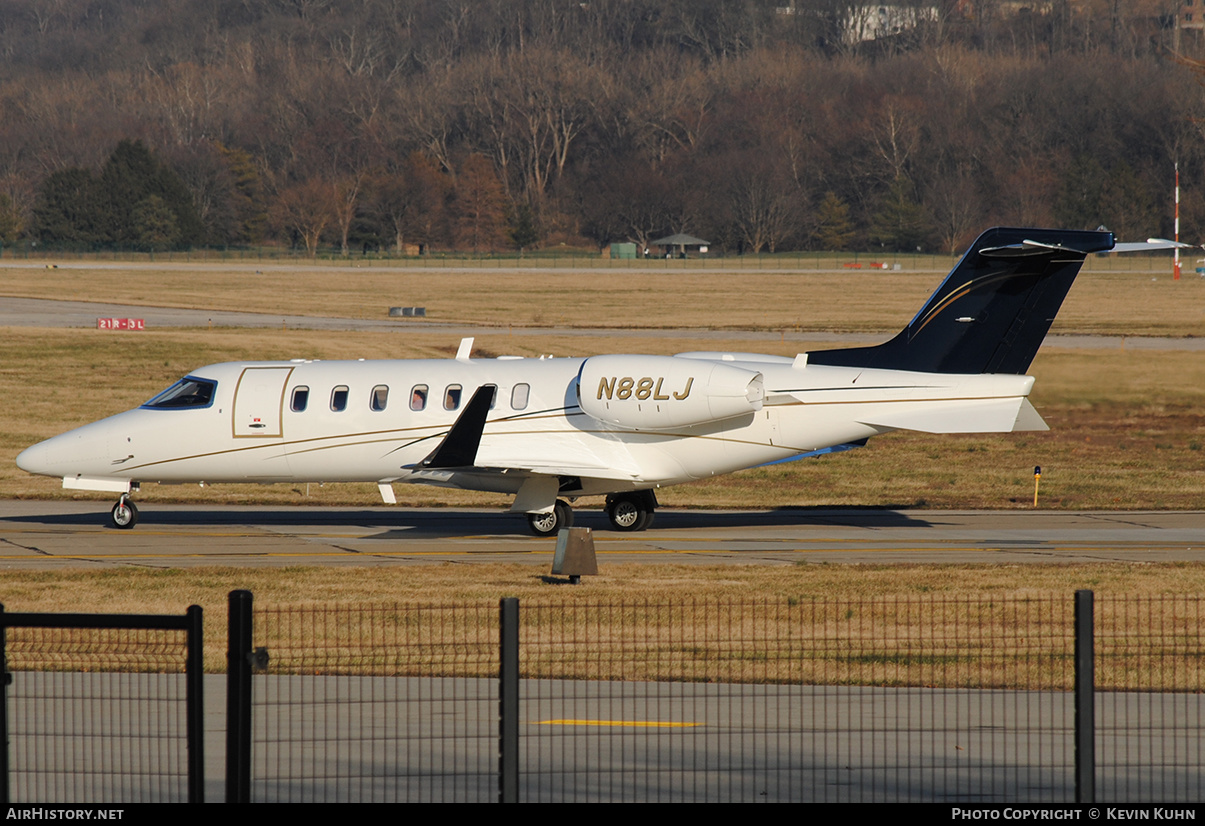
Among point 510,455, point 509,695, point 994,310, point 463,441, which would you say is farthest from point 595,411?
point 509,695

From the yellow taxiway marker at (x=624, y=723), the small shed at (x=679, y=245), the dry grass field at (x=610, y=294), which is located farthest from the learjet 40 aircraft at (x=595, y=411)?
the small shed at (x=679, y=245)

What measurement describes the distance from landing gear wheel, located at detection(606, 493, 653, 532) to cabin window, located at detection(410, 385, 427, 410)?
400cm

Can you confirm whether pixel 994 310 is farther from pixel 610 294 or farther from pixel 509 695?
pixel 610 294

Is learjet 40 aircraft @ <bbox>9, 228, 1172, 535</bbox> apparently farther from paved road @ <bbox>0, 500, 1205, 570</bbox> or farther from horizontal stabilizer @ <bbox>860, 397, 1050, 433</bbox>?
paved road @ <bbox>0, 500, 1205, 570</bbox>

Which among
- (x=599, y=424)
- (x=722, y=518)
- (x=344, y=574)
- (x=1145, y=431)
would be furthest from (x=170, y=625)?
(x=1145, y=431)

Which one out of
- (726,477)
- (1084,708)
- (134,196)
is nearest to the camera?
(1084,708)

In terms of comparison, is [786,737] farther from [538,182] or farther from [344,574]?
A: [538,182]

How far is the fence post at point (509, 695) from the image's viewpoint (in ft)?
28.9

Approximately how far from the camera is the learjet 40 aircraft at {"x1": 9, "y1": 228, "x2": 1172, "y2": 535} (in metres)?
24.4

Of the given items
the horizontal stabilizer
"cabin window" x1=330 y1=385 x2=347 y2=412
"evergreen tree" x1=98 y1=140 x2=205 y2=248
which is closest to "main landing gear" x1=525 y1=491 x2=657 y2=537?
"cabin window" x1=330 y1=385 x2=347 y2=412

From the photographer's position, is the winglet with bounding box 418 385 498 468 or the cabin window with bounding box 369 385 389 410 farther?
the cabin window with bounding box 369 385 389 410

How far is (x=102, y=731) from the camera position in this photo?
11688 millimetres

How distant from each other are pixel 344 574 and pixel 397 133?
17755 cm

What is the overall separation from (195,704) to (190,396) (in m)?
18.7
